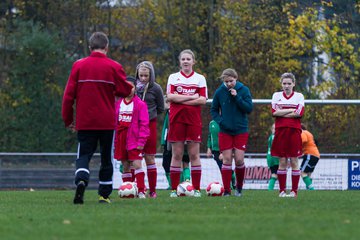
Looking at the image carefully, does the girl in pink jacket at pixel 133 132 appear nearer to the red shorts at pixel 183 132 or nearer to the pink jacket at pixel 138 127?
the pink jacket at pixel 138 127

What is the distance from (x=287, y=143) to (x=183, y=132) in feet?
5.76

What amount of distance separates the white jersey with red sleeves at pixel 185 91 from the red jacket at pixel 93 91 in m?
2.61

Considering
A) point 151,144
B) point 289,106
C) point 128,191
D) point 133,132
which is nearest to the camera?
point 128,191

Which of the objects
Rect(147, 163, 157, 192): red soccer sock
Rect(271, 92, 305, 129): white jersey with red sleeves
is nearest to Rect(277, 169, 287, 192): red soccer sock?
→ Rect(271, 92, 305, 129): white jersey with red sleeves

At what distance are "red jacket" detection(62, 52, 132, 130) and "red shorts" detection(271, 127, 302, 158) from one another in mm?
4052

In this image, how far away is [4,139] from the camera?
118ft

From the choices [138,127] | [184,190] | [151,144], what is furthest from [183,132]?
[184,190]

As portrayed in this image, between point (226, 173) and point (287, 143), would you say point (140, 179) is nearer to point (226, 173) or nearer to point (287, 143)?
point (226, 173)

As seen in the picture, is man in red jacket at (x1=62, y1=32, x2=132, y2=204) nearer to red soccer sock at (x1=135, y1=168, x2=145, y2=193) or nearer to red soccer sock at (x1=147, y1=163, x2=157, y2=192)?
red soccer sock at (x1=135, y1=168, x2=145, y2=193)

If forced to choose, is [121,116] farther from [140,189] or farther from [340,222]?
[340,222]

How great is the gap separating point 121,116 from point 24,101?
78.3 ft

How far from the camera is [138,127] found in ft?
47.7

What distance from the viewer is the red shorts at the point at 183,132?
48.2ft

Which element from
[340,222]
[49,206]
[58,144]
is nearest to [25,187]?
[58,144]
